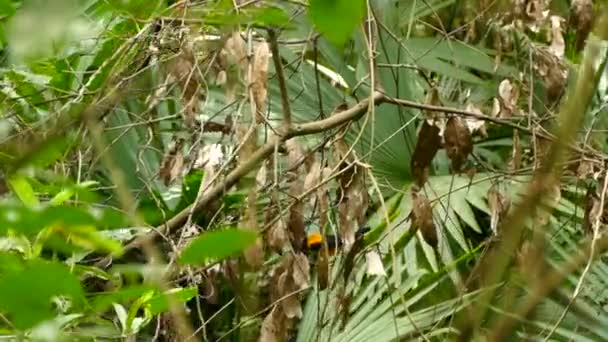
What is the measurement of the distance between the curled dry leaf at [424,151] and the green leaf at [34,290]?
4.40 feet

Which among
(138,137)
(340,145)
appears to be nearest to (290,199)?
(340,145)

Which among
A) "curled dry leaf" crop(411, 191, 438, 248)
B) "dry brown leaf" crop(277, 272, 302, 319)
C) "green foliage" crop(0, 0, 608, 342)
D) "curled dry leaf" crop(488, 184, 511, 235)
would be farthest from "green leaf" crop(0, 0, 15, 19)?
"curled dry leaf" crop(488, 184, 511, 235)

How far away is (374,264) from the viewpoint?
186 centimetres

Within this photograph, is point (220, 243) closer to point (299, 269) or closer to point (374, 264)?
point (299, 269)

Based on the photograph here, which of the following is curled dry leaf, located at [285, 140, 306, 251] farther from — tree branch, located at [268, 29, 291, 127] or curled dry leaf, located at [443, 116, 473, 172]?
curled dry leaf, located at [443, 116, 473, 172]

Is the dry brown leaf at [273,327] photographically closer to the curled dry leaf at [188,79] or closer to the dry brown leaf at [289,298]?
the dry brown leaf at [289,298]

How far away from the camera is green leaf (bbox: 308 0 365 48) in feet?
2.23

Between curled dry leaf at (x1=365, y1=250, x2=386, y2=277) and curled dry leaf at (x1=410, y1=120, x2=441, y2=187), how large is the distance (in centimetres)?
15

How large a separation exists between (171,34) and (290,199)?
38cm

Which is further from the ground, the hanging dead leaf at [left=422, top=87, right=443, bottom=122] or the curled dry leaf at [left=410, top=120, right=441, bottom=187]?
the hanging dead leaf at [left=422, top=87, right=443, bottom=122]

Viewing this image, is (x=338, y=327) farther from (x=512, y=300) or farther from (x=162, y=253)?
(x=512, y=300)

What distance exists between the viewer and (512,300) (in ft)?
1.81

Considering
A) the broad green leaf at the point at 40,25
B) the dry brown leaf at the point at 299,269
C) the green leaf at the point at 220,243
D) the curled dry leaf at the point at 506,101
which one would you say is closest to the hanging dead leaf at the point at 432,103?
the curled dry leaf at the point at 506,101

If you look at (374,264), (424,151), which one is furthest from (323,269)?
(424,151)
